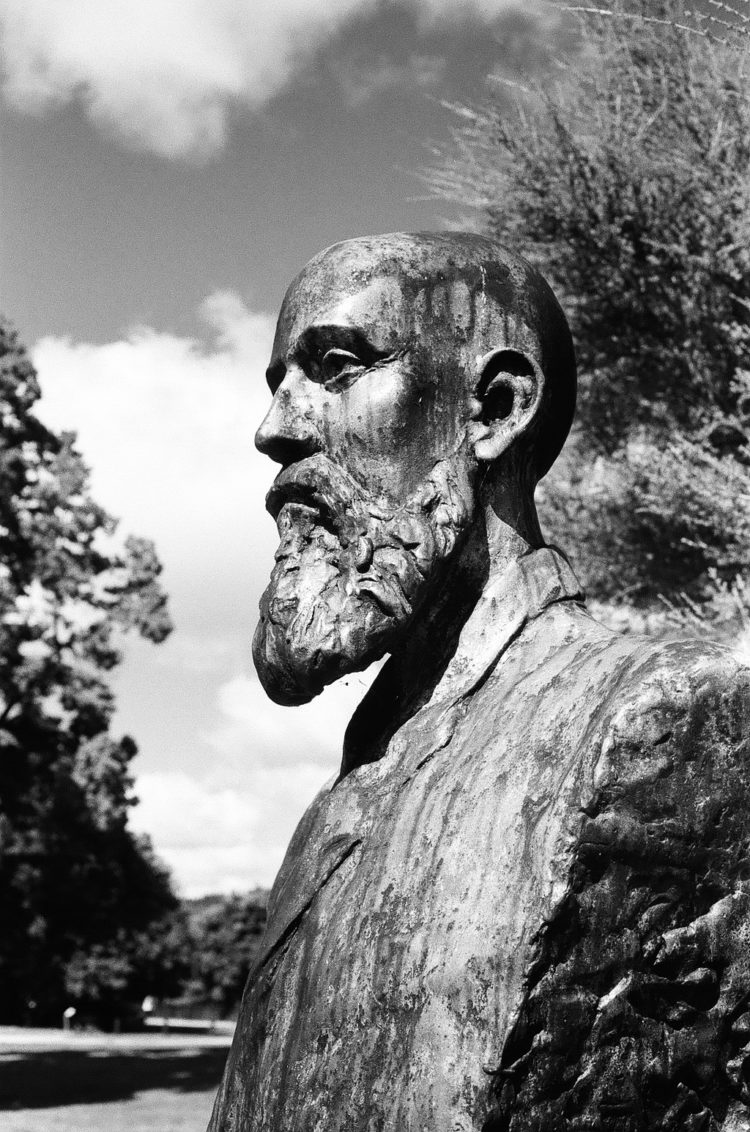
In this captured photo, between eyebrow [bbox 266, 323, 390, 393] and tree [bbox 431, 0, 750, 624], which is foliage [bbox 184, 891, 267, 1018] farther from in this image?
eyebrow [bbox 266, 323, 390, 393]

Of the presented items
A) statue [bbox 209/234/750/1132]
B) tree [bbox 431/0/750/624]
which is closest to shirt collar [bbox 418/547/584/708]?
statue [bbox 209/234/750/1132]

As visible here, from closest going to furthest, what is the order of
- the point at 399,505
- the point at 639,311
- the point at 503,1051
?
the point at 503,1051 → the point at 399,505 → the point at 639,311

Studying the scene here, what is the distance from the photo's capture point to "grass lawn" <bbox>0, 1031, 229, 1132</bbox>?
15.8 meters

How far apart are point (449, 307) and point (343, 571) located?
599 mm

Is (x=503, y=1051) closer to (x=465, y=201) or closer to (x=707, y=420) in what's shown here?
(x=707, y=420)

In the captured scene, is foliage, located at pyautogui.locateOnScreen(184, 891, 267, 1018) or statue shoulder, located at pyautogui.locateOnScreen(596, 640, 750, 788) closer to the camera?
statue shoulder, located at pyautogui.locateOnScreen(596, 640, 750, 788)

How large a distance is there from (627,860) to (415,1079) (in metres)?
0.50

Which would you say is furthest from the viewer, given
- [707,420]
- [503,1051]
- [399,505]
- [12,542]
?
[12,542]

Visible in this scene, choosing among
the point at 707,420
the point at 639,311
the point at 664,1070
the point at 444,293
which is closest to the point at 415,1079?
the point at 664,1070

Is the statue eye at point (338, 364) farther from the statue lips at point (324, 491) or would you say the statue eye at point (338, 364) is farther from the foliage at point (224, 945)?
the foliage at point (224, 945)

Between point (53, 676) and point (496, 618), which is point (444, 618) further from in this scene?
point (53, 676)

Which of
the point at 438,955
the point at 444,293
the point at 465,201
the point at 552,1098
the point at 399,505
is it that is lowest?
the point at 552,1098

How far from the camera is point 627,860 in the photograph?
205 cm

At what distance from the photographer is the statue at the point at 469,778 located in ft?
6.67
